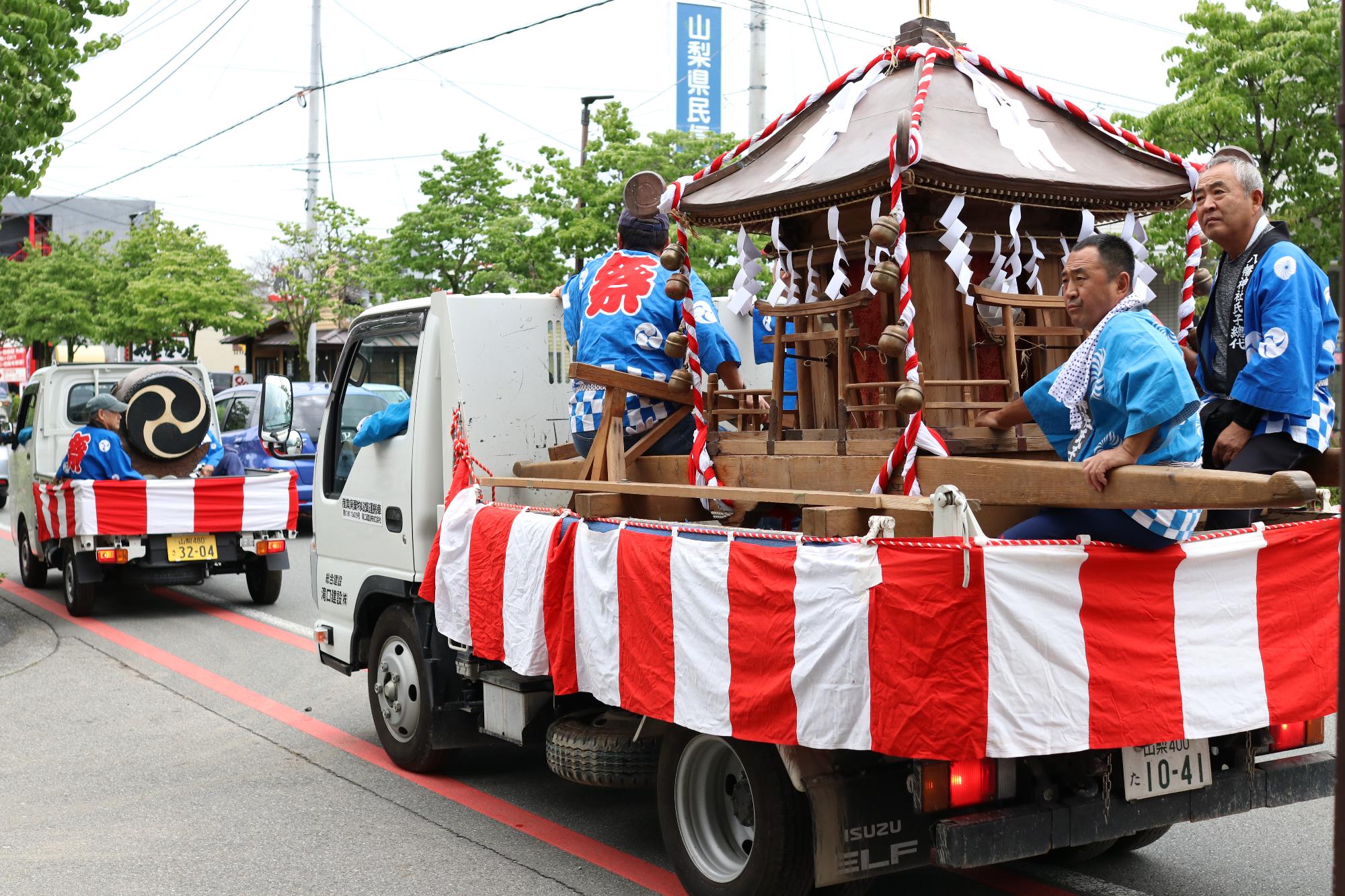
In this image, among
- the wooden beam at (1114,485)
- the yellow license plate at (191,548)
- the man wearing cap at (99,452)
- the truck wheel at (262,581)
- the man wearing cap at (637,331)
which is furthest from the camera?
the truck wheel at (262,581)

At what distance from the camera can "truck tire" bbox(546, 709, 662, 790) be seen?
485 cm

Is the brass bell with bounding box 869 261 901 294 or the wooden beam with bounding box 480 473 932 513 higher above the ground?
→ the brass bell with bounding box 869 261 901 294

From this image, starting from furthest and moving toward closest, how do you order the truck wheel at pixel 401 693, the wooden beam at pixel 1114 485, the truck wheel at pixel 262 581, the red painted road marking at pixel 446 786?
the truck wheel at pixel 262 581 → the truck wheel at pixel 401 693 → the red painted road marking at pixel 446 786 → the wooden beam at pixel 1114 485

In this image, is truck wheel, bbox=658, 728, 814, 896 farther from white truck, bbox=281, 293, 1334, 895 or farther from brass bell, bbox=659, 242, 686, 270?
brass bell, bbox=659, 242, 686, 270

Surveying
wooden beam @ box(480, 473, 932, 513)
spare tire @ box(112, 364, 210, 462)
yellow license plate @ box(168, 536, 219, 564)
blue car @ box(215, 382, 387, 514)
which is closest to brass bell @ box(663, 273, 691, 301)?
wooden beam @ box(480, 473, 932, 513)

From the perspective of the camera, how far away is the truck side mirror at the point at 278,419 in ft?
25.0

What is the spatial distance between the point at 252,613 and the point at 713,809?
7.95m

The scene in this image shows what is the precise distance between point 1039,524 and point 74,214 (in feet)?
219

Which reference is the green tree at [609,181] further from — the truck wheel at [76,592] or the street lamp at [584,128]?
the truck wheel at [76,592]

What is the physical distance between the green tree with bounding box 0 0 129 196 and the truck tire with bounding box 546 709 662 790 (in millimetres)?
8376

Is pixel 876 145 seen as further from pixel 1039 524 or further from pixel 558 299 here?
pixel 558 299

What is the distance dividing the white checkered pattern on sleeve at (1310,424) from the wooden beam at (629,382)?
221cm

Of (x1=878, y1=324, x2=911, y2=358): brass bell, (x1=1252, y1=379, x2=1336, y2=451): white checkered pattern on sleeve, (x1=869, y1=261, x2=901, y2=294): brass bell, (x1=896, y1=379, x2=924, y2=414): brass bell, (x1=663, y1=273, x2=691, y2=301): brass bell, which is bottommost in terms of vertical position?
(x1=1252, y1=379, x2=1336, y2=451): white checkered pattern on sleeve

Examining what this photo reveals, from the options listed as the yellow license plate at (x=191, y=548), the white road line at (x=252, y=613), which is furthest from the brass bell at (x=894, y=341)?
the yellow license plate at (x=191, y=548)
